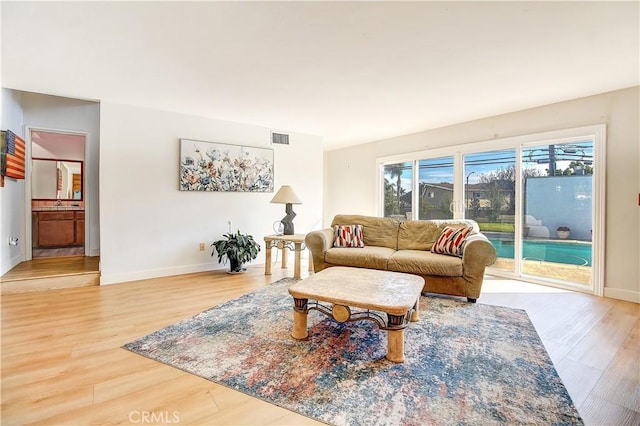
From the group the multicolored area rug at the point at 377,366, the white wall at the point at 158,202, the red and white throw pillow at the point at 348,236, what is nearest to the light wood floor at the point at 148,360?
the multicolored area rug at the point at 377,366

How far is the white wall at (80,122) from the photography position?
4.23 metres

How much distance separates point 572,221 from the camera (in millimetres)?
3695

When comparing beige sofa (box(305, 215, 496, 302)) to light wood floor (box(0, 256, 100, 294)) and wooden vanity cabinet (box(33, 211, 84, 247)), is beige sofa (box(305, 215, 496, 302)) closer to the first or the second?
light wood floor (box(0, 256, 100, 294))

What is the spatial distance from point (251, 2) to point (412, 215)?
4431 millimetres

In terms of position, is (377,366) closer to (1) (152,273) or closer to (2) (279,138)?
(1) (152,273)

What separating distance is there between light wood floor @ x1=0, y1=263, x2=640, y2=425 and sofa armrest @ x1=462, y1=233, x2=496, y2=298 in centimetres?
32

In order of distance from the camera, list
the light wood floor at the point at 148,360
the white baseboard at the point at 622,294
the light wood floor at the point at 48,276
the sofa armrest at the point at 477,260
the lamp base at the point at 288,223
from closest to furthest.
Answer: the light wood floor at the point at 148,360, the sofa armrest at the point at 477,260, the white baseboard at the point at 622,294, the light wood floor at the point at 48,276, the lamp base at the point at 288,223

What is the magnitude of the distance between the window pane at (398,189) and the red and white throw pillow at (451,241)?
2005mm

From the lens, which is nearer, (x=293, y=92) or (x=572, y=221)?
(x=293, y=92)

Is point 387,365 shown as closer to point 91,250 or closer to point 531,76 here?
point 531,76

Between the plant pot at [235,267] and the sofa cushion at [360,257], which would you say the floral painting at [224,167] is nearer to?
the plant pot at [235,267]

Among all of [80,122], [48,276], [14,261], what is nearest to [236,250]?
[48,276]

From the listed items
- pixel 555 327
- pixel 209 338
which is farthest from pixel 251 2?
pixel 555 327

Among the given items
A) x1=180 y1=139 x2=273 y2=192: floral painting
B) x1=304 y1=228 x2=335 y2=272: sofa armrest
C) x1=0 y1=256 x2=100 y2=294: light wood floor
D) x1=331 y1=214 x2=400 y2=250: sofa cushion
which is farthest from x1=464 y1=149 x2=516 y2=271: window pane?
x1=0 y1=256 x2=100 y2=294: light wood floor
